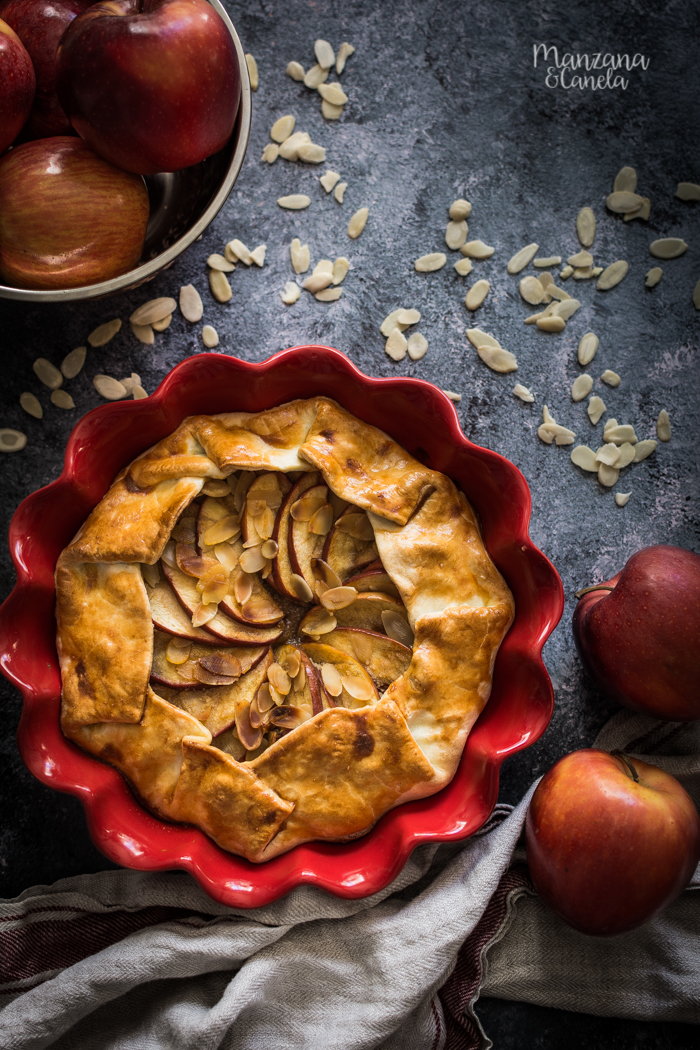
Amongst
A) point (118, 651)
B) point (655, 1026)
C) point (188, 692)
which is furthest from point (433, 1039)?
point (118, 651)

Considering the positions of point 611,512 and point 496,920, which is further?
point 611,512

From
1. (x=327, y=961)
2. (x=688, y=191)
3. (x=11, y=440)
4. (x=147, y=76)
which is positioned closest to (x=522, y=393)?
(x=688, y=191)

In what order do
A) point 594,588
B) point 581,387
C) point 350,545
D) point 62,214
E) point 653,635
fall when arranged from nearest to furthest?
point 62,214 → point 653,635 → point 350,545 → point 594,588 → point 581,387

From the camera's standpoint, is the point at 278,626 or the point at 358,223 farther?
the point at 358,223

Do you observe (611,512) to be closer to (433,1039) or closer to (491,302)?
(491,302)

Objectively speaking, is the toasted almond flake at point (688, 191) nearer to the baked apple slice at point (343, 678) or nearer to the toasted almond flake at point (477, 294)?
the toasted almond flake at point (477, 294)

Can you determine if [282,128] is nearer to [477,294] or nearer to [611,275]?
[477,294]
